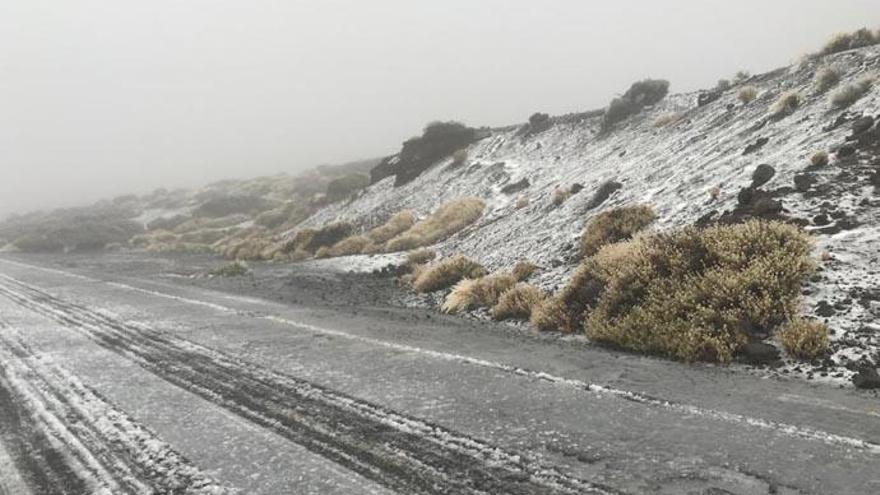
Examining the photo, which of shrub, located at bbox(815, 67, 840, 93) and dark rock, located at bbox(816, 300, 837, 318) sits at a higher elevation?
shrub, located at bbox(815, 67, 840, 93)

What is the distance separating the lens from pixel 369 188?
41.2 m

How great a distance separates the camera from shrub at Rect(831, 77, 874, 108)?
14719 mm

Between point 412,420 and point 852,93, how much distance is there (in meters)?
14.0

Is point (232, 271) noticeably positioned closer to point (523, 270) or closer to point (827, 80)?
point (523, 270)

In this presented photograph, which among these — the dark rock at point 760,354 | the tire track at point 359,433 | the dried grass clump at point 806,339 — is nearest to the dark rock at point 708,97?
the dried grass clump at point 806,339

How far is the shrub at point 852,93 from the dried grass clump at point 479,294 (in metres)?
8.89

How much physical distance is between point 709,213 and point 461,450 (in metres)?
8.87

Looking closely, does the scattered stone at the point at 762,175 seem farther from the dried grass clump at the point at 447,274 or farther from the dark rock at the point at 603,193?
the dried grass clump at the point at 447,274

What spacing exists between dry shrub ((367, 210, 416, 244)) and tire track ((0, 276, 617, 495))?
17.9 metres

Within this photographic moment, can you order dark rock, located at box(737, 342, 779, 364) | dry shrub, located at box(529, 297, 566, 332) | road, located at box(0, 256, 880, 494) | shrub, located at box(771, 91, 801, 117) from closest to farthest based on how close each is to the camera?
road, located at box(0, 256, 880, 494)
dark rock, located at box(737, 342, 779, 364)
dry shrub, located at box(529, 297, 566, 332)
shrub, located at box(771, 91, 801, 117)

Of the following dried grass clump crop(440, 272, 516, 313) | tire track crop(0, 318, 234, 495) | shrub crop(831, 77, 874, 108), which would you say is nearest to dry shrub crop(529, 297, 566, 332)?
dried grass clump crop(440, 272, 516, 313)

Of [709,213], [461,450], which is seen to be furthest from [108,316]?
[709,213]

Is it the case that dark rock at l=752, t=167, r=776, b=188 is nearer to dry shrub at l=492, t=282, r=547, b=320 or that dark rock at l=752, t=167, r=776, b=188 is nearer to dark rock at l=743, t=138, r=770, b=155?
dark rock at l=743, t=138, r=770, b=155

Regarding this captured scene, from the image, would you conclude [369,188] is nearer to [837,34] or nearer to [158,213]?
[837,34]
